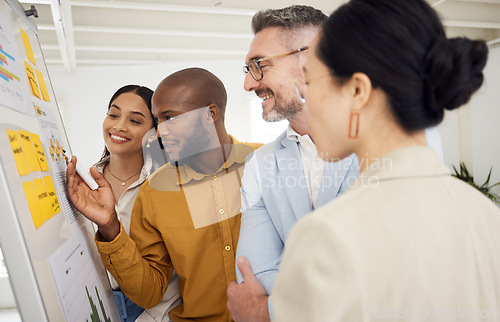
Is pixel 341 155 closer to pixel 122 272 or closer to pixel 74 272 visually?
pixel 74 272

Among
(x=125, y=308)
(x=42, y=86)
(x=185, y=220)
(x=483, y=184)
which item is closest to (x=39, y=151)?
(x=42, y=86)

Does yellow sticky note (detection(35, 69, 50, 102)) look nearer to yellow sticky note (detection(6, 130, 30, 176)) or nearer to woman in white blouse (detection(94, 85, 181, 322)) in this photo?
yellow sticky note (detection(6, 130, 30, 176))

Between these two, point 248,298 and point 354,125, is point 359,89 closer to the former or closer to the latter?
point 354,125

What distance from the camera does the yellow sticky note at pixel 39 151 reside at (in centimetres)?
102

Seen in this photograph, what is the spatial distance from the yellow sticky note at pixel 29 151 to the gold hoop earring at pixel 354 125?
0.78 metres

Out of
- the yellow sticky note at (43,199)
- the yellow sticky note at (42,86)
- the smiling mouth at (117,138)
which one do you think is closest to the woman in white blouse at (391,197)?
the yellow sticky note at (43,199)

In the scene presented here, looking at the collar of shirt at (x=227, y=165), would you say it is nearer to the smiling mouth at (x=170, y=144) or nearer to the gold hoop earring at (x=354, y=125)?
the smiling mouth at (x=170, y=144)

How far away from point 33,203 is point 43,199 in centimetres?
7

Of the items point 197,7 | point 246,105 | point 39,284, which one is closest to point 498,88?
point 246,105

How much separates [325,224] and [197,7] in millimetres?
4948

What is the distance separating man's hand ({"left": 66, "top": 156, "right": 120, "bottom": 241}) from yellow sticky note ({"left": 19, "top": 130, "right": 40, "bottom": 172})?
0.20 m

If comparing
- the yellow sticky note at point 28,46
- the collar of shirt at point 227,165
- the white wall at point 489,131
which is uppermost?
the yellow sticky note at point 28,46

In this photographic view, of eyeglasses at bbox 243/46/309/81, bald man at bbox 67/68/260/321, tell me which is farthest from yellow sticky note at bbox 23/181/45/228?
eyeglasses at bbox 243/46/309/81

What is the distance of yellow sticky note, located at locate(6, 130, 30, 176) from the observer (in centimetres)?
87
